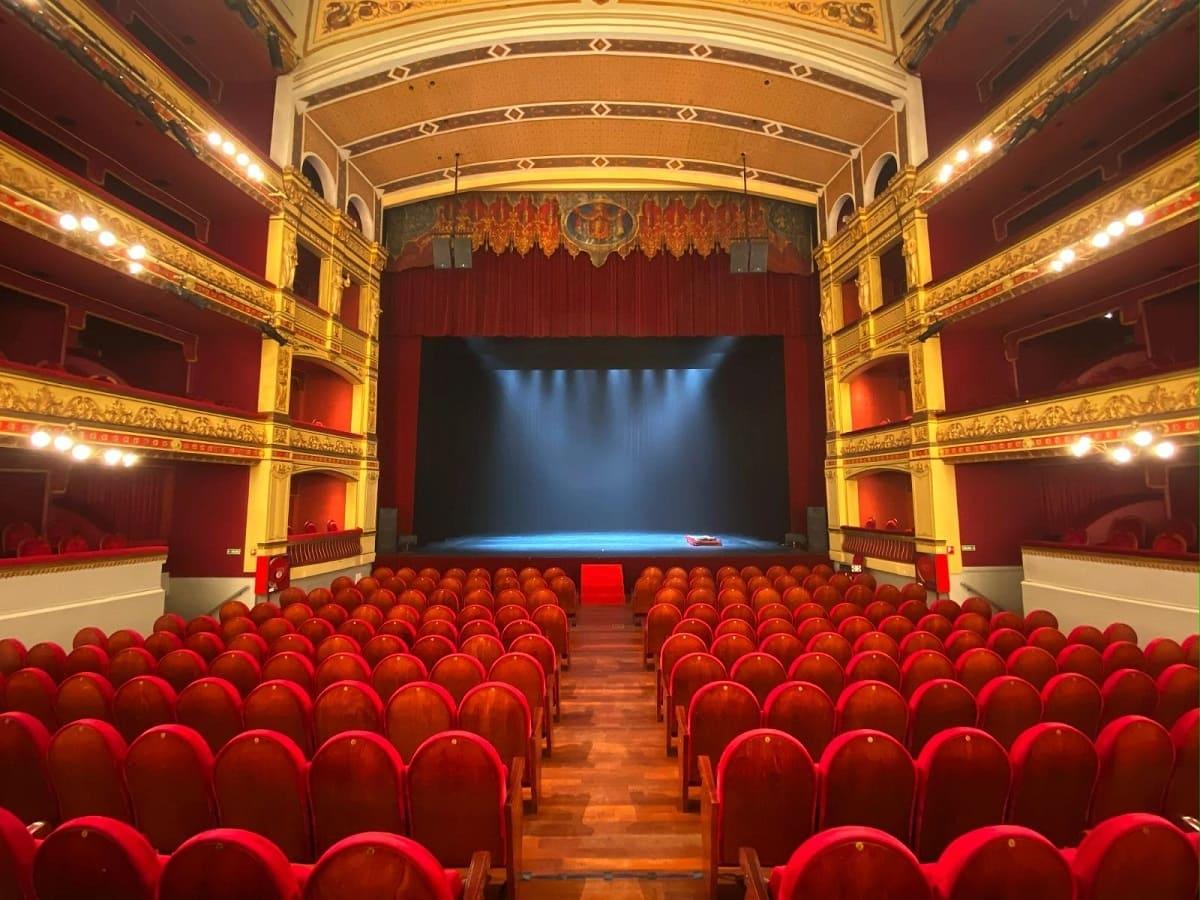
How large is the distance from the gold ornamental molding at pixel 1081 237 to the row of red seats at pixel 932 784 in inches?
217

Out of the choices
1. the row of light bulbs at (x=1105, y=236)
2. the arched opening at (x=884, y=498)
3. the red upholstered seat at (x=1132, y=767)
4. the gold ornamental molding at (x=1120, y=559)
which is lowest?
the red upholstered seat at (x=1132, y=767)

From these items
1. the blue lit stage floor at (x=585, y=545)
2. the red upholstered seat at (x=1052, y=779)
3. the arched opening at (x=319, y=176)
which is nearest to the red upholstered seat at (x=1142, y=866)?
the red upholstered seat at (x=1052, y=779)

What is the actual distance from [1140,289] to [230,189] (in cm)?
1232

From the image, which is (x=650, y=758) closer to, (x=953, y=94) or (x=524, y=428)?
(x=953, y=94)

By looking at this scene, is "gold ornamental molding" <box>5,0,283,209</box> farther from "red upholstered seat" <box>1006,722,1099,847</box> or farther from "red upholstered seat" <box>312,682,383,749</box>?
"red upholstered seat" <box>1006,722,1099,847</box>

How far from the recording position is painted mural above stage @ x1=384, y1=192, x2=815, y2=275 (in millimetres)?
12352

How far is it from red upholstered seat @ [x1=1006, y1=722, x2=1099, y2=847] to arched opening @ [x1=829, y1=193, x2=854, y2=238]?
11160mm

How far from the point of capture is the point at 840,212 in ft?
39.1

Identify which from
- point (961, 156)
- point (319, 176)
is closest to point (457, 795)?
point (961, 156)

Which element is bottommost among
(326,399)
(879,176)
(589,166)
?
(326,399)

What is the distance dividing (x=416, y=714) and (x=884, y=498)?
10455 mm

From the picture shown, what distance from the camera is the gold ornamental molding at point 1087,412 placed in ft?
18.9

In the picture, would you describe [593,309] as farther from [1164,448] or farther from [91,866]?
[91,866]

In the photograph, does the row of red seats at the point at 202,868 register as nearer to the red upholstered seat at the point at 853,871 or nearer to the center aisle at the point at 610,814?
the red upholstered seat at the point at 853,871
